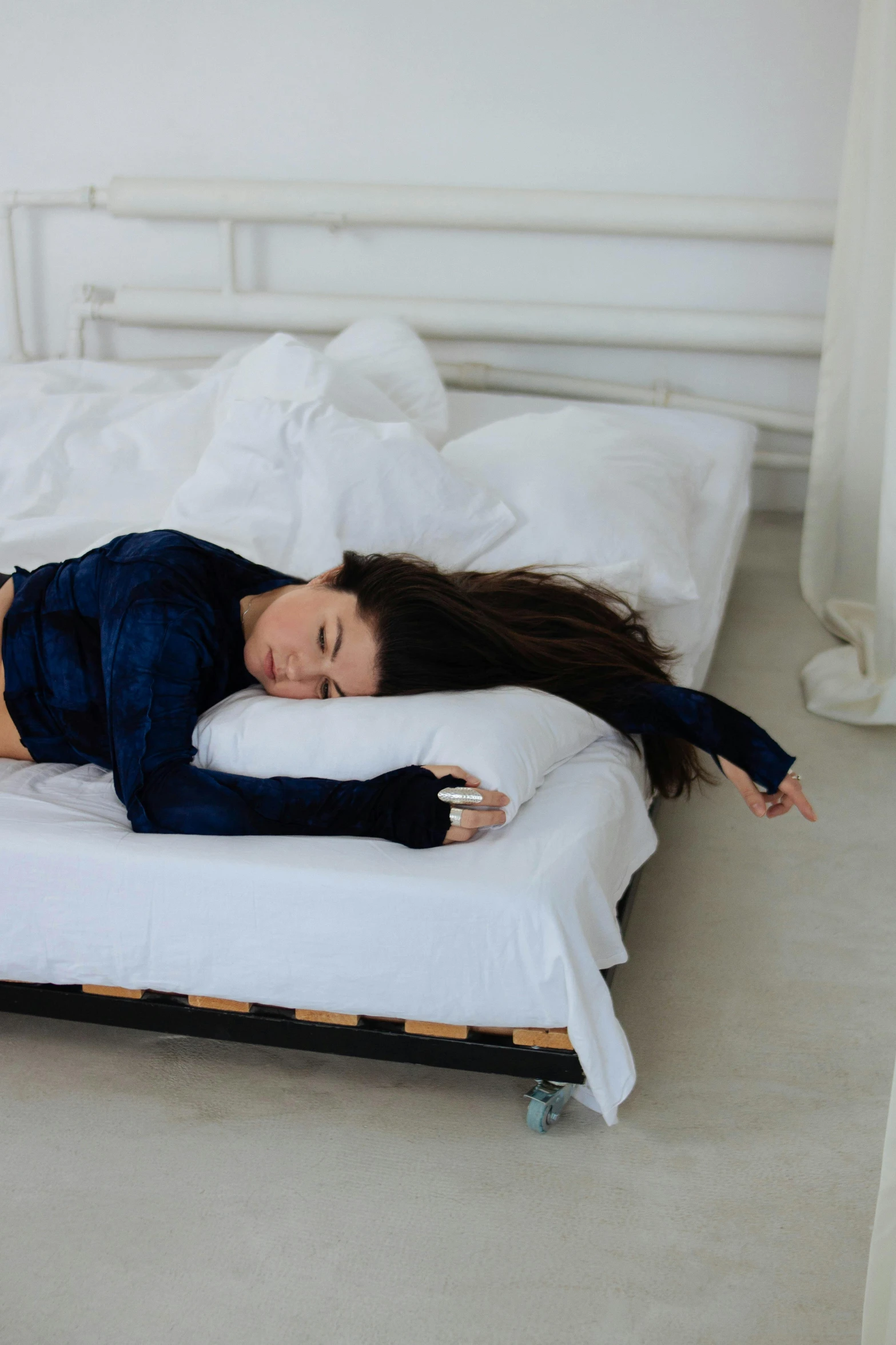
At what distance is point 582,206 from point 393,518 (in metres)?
1.67

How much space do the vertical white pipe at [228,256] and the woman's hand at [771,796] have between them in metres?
2.65

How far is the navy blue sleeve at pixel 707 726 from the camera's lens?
4.85 feet

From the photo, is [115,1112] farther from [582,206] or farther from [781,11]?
[781,11]

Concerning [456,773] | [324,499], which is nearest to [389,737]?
[456,773]

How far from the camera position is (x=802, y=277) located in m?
3.34

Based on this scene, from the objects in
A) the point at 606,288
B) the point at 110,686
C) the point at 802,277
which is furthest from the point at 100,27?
the point at 110,686

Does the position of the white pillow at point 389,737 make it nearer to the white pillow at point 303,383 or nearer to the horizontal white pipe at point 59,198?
the white pillow at point 303,383

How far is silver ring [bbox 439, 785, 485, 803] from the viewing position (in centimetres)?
132

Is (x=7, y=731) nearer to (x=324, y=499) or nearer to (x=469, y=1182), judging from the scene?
(x=324, y=499)

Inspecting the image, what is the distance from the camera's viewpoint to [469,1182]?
1270 millimetres

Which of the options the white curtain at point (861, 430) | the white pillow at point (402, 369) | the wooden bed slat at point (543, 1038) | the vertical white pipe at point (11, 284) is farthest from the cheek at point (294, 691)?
the vertical white pipe at point (11, 284)

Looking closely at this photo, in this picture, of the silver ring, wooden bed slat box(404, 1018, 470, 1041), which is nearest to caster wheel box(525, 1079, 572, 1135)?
wooden bed slat box(404, 1018, 470, 1041)

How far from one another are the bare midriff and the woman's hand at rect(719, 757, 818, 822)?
947 mm

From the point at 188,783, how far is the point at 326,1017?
1.01 ft
